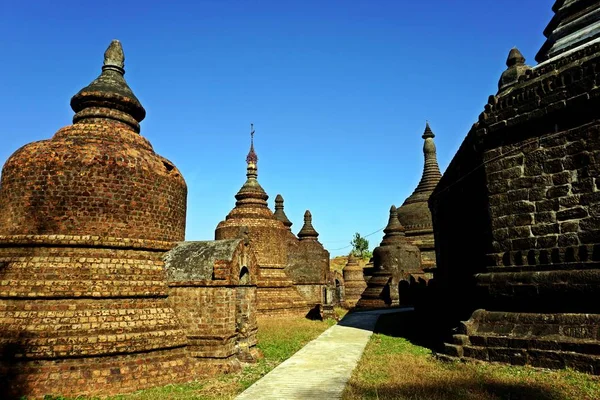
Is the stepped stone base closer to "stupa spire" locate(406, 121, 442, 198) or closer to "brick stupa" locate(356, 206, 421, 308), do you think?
"brick stupa" locate(356, 206, 421, 308)

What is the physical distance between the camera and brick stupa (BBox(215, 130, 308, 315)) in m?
18.8

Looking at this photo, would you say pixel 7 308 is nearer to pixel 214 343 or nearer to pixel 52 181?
pixel 52 181

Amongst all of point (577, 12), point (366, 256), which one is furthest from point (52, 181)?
point (366, 256)

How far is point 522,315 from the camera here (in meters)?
6.40

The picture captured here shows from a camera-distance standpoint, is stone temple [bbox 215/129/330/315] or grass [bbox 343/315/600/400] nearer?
grass [bbox 343/315/600/400]

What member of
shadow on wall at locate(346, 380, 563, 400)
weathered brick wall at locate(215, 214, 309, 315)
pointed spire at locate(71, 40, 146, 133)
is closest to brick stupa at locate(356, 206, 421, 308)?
weathered brick wall at locate(215, 214, 309, 315)

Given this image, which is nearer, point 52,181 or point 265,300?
point 52,181

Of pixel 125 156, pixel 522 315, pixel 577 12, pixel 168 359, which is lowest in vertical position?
pixel 168 359

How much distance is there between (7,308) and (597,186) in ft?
33.3

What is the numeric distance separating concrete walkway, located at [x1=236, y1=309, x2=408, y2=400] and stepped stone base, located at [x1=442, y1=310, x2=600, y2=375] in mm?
1992

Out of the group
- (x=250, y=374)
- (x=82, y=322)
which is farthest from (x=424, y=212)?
(x=82, y=322)

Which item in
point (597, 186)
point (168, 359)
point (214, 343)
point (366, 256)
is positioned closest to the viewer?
point (597, 186)

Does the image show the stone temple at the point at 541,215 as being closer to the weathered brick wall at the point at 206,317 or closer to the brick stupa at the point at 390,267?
the weathered brick wall at the point at 206,317

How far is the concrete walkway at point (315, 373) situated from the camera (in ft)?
18.5
